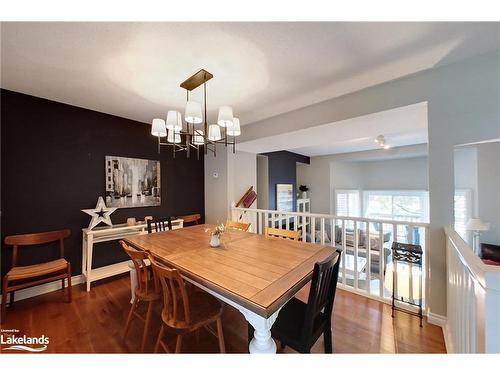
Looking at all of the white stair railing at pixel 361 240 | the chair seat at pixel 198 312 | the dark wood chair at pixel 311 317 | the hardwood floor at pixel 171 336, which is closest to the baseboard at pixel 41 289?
the hardwood floor at pixel 171 336

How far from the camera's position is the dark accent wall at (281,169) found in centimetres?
542

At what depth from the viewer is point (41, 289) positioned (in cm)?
240

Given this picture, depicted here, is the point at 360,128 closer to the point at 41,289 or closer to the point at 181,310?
the point at 181,310

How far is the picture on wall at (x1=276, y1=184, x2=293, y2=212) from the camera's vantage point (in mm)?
5594

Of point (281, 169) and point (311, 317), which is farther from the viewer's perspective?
point (281, 169)

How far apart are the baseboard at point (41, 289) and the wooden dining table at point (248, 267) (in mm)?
1465

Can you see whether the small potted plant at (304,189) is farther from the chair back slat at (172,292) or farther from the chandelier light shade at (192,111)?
the chair back slat at (172,292)

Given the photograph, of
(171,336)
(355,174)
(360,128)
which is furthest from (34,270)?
(355,174)

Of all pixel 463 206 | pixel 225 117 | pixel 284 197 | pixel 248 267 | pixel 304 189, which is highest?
pixel 225 117

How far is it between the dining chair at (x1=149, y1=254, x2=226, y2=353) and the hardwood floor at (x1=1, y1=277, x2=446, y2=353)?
381 mm

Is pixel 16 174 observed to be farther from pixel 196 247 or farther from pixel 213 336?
pixel 213 336

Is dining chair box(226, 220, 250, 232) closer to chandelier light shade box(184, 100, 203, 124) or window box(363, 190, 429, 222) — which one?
chandelier light shade box(184, 100, 203, 124)

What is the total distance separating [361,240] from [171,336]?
16.6 feet
